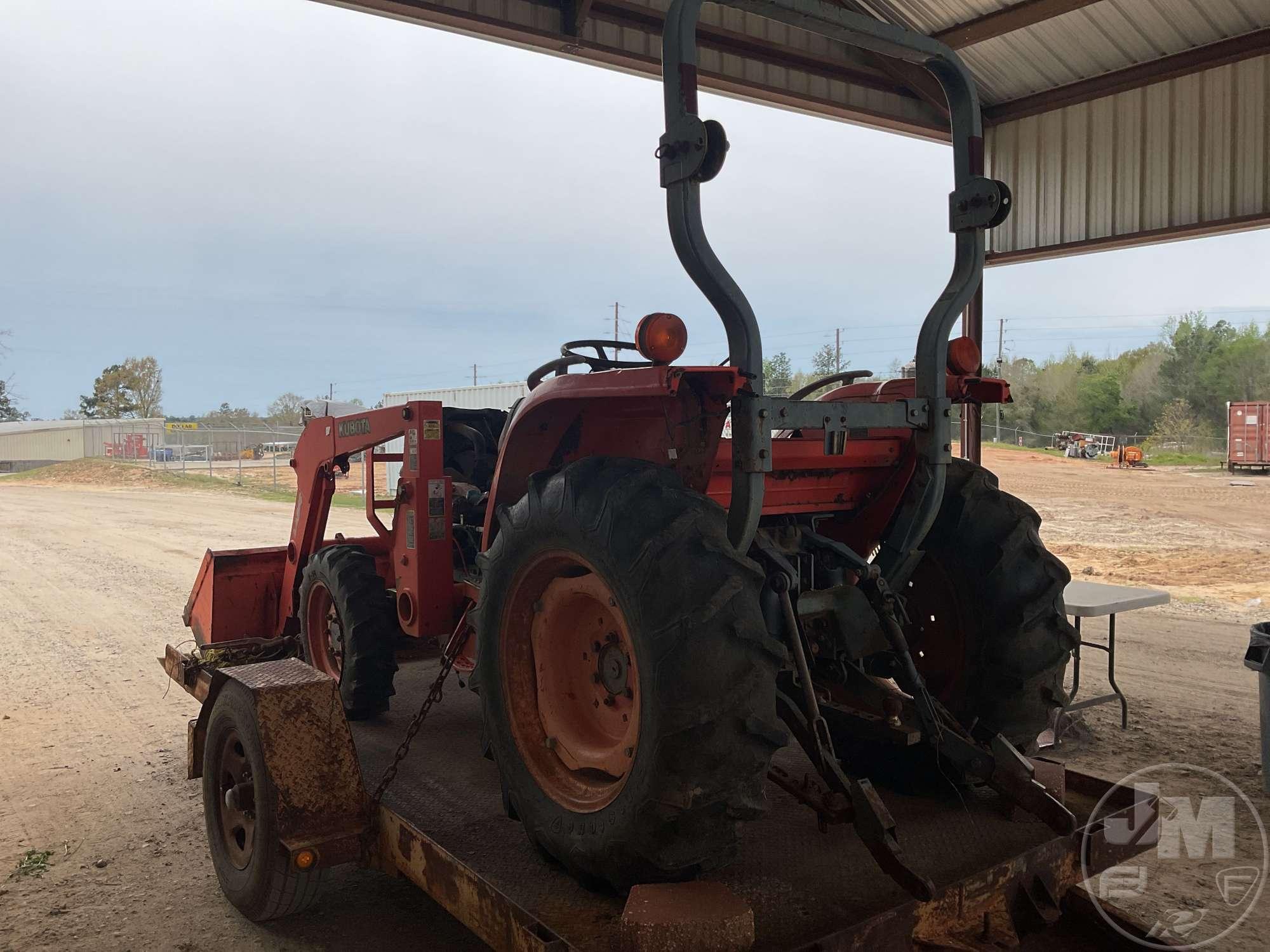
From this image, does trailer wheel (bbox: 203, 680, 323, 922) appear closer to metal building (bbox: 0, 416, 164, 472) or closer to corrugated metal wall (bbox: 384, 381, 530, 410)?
corrugated metal wall (bbox: 384, 381, 530, 410)

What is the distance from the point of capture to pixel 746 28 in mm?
8852

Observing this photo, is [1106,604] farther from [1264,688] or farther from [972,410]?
[972,410]

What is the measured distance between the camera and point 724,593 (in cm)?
238

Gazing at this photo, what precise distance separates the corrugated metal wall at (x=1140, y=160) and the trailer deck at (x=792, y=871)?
8.04 metres

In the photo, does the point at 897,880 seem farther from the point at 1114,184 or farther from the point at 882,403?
the point at 1114,184

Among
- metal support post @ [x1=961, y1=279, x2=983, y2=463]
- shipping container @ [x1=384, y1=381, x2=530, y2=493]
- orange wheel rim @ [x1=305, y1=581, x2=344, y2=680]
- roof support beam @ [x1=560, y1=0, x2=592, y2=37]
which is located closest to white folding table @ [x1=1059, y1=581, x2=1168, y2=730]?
metal support post @ [x1=961, y1=279, x2=983, y2=463]

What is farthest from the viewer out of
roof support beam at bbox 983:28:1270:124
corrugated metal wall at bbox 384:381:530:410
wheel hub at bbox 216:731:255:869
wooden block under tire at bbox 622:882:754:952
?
corrugated metal wall at bbox 384:381:530:410

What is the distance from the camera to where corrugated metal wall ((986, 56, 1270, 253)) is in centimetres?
886

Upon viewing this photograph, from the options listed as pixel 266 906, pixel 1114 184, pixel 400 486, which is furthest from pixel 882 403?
pixel 1114 184

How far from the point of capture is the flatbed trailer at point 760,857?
2520mm

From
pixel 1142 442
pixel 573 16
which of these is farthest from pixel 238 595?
pixel 1142 442

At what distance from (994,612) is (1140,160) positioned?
817 cm

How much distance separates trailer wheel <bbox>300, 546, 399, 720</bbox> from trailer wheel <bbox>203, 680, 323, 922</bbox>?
0.91 m
